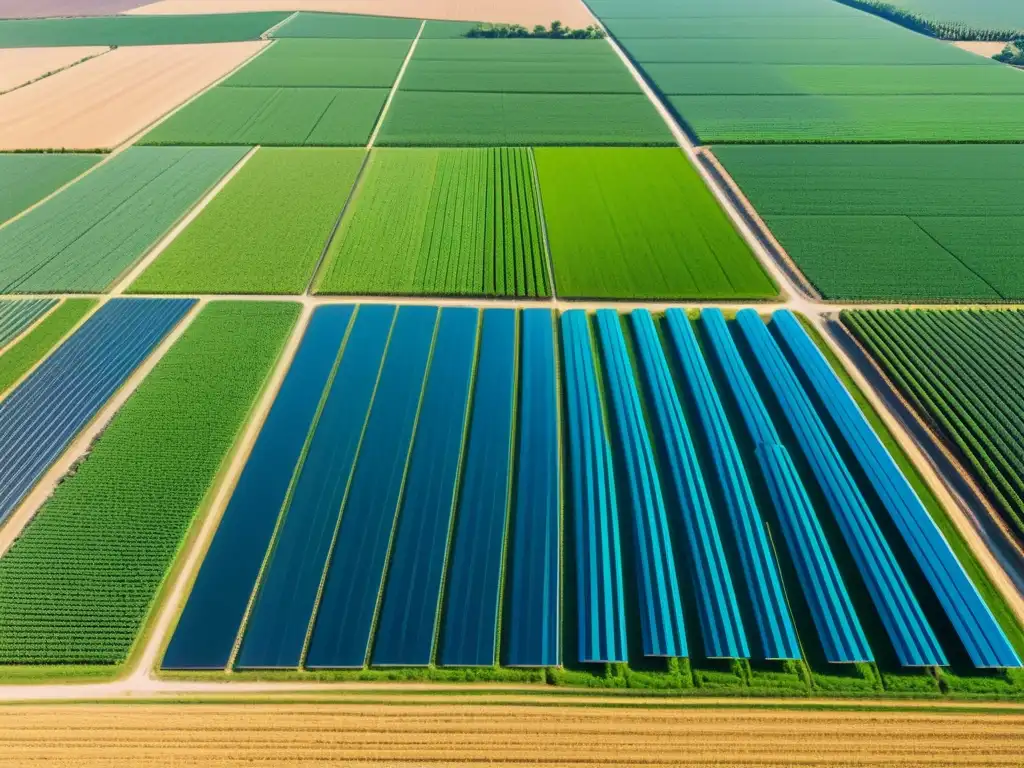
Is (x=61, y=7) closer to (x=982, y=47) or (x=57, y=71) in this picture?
(x=57, y=71)

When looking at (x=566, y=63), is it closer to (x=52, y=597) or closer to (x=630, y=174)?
(x=630, y=174)

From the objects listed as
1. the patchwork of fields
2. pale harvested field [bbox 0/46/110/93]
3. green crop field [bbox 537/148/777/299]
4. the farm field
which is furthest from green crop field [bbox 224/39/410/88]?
the farm field

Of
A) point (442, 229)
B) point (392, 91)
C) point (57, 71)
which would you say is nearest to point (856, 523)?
point (442, 229)

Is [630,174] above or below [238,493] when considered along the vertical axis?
above

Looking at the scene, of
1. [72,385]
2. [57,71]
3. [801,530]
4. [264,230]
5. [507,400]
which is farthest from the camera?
[57,71]

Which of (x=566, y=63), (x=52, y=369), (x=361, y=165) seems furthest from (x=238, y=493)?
(x=566, y=63)

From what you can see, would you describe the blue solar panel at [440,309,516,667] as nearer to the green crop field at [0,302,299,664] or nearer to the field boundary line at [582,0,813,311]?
the green crop field at [0,302,299,664]
